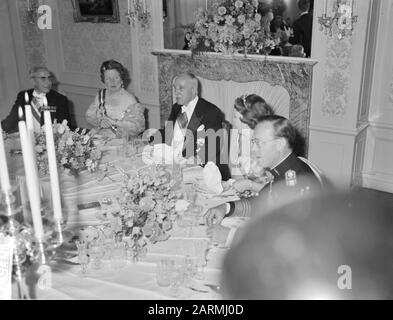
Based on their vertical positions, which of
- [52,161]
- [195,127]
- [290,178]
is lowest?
[195,127]

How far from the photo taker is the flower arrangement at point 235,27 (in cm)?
461

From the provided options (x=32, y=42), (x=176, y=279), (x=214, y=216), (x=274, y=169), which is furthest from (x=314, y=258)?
(x=32, y=42)

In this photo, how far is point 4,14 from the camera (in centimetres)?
610

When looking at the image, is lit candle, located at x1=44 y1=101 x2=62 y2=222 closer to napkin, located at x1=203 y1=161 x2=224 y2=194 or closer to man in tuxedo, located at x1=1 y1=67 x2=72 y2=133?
napkin, located at x1=203 y1=161 x2=224 y2=194

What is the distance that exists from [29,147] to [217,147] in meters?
2.39

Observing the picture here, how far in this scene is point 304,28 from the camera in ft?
14.7

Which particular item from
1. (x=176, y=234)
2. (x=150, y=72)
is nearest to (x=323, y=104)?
(x=150, y=72)

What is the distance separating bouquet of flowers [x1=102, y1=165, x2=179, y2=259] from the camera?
1800 mm

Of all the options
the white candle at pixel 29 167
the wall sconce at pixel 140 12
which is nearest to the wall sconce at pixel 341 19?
the wall sconce at pixel 140 12

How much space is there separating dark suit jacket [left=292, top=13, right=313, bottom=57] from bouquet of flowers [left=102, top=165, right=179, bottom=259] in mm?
3071

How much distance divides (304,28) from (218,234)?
127 inches

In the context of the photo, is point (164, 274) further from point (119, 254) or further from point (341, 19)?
point (341, 19)

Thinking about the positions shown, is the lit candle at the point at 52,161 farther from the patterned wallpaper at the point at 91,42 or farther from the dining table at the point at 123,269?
the patterned wallpaper at the point at 91,42

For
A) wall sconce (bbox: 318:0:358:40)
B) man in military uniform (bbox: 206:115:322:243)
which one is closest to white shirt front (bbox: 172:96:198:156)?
man in military uniform (bbox: 206:115:322:243)
